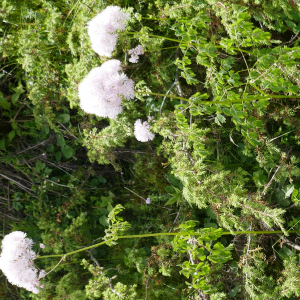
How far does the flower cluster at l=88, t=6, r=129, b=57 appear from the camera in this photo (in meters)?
2.04

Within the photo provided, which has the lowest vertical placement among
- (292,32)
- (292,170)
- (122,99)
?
(292,170)

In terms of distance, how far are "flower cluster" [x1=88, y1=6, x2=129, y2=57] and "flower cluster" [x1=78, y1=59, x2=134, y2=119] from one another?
136mm

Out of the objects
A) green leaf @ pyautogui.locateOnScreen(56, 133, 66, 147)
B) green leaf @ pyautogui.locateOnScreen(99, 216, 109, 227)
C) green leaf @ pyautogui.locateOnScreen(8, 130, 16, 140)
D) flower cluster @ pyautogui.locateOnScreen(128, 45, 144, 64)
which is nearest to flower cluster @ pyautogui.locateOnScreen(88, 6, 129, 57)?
flower cluster @ pyautogui.locateOnScreen(128, 45, 144, 64)

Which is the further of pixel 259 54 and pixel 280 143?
pixel 280 143

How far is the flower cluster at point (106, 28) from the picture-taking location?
2.04 m

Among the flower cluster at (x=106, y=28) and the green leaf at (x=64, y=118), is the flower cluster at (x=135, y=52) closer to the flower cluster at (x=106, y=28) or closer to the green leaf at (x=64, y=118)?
the flower cluster at (x=106, y=28)

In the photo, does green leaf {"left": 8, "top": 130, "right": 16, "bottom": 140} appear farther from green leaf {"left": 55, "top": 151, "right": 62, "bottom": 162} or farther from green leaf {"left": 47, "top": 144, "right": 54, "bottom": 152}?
green leaf {"left": 55, "top": 151, "right": 62, "bottom": 162}

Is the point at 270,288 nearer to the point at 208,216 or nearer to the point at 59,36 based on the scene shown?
the point at 208,216

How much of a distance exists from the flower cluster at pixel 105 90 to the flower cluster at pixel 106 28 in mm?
136

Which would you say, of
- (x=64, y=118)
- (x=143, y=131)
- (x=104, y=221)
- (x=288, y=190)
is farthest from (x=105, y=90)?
(x=288, y=190)

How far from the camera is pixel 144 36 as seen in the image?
209cm

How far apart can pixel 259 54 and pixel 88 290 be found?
210 centimetres

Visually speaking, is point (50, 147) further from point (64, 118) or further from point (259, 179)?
point (259, 179)

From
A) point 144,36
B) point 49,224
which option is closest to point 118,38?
point 144,36
